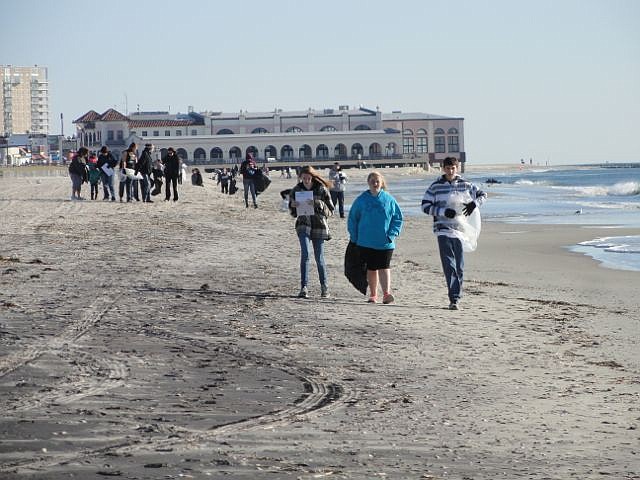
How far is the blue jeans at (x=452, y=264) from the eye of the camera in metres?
11.7

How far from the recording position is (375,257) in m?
12.1

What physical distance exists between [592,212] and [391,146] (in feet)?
373

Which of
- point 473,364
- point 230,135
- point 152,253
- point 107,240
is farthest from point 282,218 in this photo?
point 230,135

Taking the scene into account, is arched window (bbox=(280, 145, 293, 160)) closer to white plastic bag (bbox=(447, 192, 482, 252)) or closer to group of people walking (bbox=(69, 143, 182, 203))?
group of people walking (bbox=(69, 143, 182, 203))

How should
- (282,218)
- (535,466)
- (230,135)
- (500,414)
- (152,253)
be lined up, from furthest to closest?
(230,135)
(282,218)
(152,253)
(500,414)
(535,466)

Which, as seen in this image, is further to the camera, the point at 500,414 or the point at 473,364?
the point at 473,364

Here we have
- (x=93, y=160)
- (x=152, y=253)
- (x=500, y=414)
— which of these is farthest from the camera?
(x=93, y=160)

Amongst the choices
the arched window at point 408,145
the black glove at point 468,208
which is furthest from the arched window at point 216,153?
the black glove at point 468,208

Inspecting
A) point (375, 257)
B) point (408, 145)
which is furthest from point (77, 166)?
point (408, 145)

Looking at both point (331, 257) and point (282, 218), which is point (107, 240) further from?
point (282, 218)

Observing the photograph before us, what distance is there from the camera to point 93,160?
36000 millimetres

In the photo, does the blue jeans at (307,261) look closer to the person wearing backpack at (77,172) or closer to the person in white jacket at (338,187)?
the person in white jacket at (338,187)

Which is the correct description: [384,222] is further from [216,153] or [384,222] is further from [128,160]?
[216,153]

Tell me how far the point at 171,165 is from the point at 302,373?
80.8 feet
